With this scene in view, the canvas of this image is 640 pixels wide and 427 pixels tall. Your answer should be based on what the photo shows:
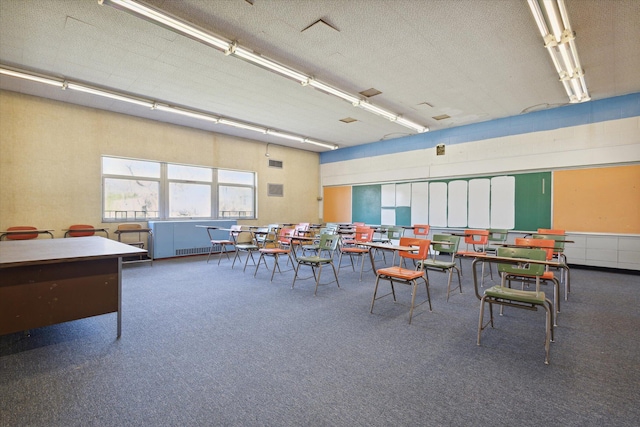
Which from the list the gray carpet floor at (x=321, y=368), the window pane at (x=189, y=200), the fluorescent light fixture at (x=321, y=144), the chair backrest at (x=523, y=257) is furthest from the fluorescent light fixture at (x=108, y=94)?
the chair backrest at (x=523, y=257)

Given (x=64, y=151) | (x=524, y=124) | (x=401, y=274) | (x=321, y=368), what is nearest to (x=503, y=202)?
(x=524, y=124)

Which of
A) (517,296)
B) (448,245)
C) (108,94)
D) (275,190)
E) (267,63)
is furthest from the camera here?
(275,190)

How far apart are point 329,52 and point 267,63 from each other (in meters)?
0.94

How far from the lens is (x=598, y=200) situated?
255 inches

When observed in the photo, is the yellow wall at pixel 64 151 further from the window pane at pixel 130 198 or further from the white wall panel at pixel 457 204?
the white wall panel at pixel 457 204

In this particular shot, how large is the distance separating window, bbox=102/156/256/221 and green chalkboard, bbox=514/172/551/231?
7501mm

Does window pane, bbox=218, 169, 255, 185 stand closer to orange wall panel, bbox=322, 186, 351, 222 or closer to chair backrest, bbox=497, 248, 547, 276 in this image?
orange wall panel, bbox=322, 186, 351, 222

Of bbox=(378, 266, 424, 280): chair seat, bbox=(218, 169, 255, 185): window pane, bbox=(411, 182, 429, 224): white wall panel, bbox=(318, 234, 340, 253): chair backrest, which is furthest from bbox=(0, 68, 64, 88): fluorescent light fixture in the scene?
bbox=(411, 182, 429, 224): white wall panel

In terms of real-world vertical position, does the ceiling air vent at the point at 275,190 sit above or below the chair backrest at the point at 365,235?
above

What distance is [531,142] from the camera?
722 centimetres

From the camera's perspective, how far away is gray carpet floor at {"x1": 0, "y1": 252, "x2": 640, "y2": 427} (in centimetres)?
190

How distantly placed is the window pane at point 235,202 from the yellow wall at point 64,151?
103cm

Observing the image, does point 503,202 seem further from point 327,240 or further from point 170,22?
point 170,22

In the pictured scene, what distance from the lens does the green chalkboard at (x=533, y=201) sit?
710cm
